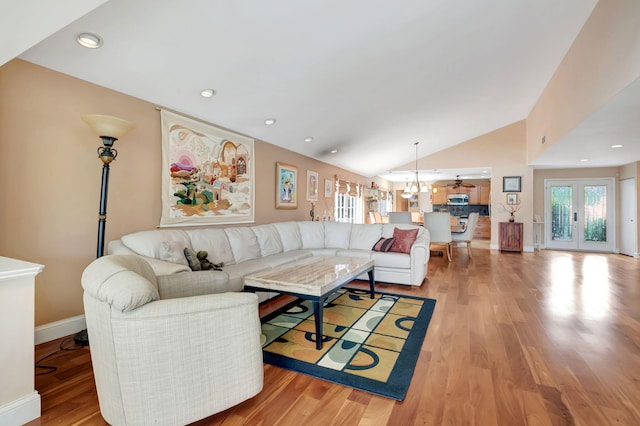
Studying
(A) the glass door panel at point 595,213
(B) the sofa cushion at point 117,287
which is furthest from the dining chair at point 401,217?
(B) the sofa cushion at point 117,287

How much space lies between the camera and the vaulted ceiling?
7.29 feet

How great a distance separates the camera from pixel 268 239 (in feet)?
14.0

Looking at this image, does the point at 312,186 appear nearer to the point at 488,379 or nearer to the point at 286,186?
the point at 286,186

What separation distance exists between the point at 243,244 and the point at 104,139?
71.3 inches

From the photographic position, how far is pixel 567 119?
456 centimetres

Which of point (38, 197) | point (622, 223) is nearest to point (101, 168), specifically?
point (38, 197)

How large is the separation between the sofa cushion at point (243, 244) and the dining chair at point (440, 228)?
3814 mm

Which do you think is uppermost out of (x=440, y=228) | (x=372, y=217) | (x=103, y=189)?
A: (x=103, y=189)

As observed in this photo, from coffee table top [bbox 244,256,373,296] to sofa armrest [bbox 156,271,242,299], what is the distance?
454mm

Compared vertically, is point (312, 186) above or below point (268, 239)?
above

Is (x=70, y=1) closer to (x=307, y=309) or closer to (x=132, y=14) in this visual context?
(x=132, y=14)

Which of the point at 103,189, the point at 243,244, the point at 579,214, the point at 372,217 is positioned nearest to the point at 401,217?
the point at 372,217

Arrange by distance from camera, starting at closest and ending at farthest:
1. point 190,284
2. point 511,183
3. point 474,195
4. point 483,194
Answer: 1. point 190,284
2. point 511,183
3. point 483,194
4. point 474,195

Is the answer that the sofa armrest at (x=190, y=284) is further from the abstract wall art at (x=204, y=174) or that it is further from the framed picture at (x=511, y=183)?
the framed picture at (x=511, y=183)
